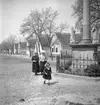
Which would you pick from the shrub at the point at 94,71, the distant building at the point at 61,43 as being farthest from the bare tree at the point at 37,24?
the shrub at the point at 94,71

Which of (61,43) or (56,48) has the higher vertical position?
(61,43)

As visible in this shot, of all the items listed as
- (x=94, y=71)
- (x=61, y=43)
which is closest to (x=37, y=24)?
(x=61, y=43)

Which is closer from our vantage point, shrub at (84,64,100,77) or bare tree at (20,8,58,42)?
shrub at (84,64,100,77)

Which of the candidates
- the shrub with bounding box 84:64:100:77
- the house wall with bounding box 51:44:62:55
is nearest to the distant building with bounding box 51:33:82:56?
the house wall with bounding box 51:44:62:55

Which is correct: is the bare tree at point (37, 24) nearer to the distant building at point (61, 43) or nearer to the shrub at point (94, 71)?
the distant building at point (61, 43)

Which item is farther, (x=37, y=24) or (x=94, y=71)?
(x=37, y=24)

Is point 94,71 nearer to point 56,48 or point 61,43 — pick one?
point 61,43

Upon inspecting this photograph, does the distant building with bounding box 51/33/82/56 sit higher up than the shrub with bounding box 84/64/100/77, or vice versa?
the distant building with bounding box 51/33/82/56

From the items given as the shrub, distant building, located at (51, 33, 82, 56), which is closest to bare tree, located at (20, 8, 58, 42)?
distant building, located at (51, 33, 82, 56)

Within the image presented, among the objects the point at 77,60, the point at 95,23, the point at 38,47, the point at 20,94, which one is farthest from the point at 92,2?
the point at 20,94

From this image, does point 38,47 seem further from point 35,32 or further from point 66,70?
point 35,32

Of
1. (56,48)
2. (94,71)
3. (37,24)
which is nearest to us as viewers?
(94,71)

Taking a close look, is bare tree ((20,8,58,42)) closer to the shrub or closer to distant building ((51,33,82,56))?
distant building ((51,33,82,56))

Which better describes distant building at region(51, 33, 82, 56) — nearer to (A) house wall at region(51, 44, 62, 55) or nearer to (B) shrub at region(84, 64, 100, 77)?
(A) house wall at region(51, 44, 62, 55)
